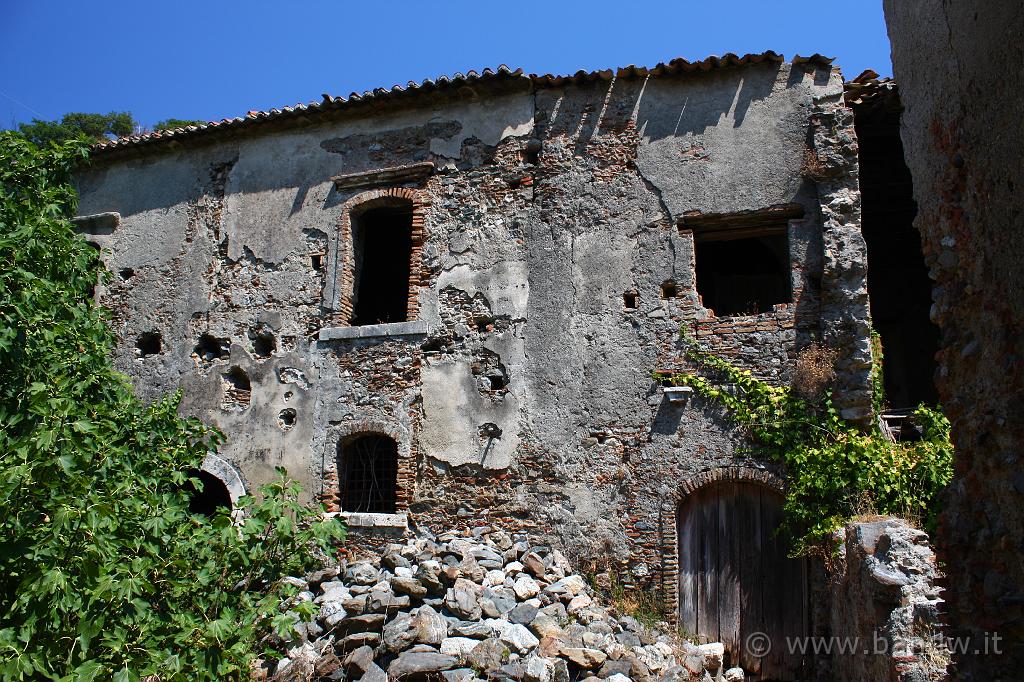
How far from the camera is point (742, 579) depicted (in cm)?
786

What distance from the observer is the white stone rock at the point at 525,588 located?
752 cm

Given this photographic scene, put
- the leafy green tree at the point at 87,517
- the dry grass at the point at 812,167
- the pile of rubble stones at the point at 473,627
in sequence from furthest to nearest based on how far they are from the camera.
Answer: the dry grass at the point at 812,167, the pile of rubble stones at the point at 473,627, the leafy green tree at the point at 87,517

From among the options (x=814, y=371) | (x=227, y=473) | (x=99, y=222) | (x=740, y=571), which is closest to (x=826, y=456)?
(x=814, y=371)

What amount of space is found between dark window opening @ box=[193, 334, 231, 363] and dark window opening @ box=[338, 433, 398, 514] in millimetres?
2459

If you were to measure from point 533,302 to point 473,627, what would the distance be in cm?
403

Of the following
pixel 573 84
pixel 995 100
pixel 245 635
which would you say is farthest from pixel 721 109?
pixel 245 635

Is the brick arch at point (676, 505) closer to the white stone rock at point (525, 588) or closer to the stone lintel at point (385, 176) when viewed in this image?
the white stone rock at point (525, 588)

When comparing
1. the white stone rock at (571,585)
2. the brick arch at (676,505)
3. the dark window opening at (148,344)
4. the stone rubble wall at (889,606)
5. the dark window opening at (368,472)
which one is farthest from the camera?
the dark window opening at (148,344)

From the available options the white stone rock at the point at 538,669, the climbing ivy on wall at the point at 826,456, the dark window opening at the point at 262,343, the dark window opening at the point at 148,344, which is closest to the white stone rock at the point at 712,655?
the climbing ivy on wall at the point at 826,456

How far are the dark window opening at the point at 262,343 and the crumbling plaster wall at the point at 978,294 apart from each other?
28.2 ft

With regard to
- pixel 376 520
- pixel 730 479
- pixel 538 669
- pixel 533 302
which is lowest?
pixel 538 669

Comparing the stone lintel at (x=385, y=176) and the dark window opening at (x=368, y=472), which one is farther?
the stone lintel at (x=385, y=176)

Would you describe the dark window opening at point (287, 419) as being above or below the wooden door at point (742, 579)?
above

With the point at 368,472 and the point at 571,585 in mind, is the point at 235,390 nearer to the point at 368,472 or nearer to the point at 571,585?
the point at 368,472
